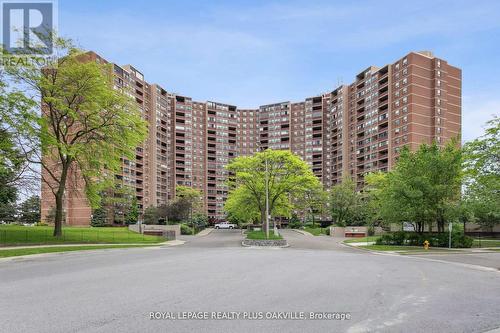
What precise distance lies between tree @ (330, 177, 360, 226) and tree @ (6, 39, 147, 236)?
40980 mm

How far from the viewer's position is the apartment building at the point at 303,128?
94.1 meters

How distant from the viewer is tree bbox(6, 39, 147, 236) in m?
33.2

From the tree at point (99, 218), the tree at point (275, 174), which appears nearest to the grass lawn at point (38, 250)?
the tree at point (275, 174)

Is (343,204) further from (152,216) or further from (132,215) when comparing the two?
(132,215)

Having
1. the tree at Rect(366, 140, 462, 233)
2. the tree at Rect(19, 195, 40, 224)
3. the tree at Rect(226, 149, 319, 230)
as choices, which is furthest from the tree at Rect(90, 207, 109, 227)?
the tree at Rect(366, 140, 462, 233)

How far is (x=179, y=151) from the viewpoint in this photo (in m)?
139

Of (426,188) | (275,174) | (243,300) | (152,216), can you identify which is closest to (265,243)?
(275,174)

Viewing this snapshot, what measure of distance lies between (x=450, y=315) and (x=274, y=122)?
5726 inches

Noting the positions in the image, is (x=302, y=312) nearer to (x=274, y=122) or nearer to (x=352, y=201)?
(x=352, y=201)

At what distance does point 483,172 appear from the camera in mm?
33375

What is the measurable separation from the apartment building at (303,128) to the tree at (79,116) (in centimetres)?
2567

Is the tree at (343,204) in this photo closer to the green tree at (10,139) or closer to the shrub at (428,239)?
the shrub at (428,239)

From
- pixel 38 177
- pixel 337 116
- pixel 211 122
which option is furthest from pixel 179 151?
pixel 38 177

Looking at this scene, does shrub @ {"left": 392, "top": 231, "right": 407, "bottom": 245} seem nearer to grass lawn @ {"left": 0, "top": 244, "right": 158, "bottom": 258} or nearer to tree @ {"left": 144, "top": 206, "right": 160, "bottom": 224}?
grass lawn @ {"left": 0, "top": 244, "right": 158, "bottom": 258}
